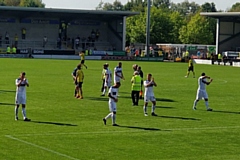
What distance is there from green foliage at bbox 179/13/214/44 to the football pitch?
105948 millimetres

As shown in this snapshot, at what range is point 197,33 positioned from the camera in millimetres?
147250

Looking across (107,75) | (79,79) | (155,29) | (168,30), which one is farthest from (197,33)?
(79,79)

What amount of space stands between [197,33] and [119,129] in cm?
12401

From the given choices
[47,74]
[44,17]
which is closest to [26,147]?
[47,74]

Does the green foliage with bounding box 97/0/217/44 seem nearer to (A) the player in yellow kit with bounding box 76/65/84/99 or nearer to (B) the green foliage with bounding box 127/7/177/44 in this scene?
(B) the green foliage with bounding box 127/7/177/44

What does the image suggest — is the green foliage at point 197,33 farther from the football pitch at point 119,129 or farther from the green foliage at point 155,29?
the football pitch at point 119,129

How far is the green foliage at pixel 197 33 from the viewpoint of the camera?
147 m

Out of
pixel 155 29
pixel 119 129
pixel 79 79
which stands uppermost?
pixel 155 29

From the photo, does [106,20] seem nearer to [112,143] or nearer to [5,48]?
[5,48]

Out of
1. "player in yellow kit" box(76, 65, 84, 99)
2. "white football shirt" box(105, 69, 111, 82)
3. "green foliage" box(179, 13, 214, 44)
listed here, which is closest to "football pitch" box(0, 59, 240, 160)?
"player in yellow kit" box(76, 65, 84, 99)

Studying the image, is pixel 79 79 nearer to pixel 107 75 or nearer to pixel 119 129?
pixel 107 75

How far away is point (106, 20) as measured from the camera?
110m

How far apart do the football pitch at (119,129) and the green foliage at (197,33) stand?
105948mm

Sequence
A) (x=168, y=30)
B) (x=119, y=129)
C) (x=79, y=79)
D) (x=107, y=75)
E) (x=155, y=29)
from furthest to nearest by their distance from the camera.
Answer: (x=168, y=30)
(x=155, y=29)
(x=107, y=75)
(x=79, y=79)
(x=119, y=129)
